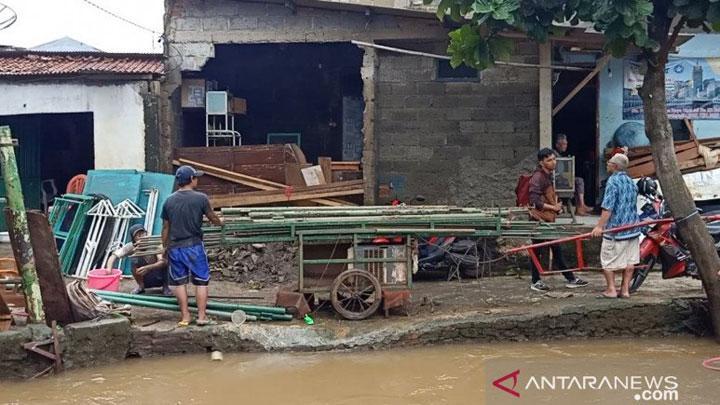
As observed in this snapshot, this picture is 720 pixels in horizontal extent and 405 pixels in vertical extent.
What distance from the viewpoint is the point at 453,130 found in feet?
36.3

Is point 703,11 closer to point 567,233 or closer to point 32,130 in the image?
point 567,233

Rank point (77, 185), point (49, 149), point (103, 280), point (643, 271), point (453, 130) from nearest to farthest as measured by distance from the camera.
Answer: point (643, 271) < point (103, 280) < point (77, 185) < point (453, 130) < point (49, 149)

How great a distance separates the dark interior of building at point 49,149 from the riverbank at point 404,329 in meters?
6.80

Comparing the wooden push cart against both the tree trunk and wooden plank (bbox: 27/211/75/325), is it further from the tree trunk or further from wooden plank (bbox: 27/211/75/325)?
the tree trunk

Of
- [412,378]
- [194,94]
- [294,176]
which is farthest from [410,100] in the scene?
[412,378]

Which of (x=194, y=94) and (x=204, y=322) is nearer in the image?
(x=204, y=322)

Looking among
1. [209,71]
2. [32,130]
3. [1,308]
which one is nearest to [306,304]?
[1,308]

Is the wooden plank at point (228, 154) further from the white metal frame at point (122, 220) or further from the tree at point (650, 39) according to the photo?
the tree at point (650, 39)

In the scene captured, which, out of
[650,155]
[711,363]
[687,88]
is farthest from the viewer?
[687,88]

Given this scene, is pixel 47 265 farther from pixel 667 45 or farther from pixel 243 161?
pixel 667 45

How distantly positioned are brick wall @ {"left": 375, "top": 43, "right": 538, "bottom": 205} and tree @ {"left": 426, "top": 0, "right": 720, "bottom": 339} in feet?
11.6

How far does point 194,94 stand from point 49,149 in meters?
3.87

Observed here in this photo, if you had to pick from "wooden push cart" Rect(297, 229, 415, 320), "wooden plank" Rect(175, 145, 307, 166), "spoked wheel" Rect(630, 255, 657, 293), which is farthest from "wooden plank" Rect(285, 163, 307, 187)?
"spoked wheel" Rect(630, 255, 657, 293)

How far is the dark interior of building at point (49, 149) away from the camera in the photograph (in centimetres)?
1287
